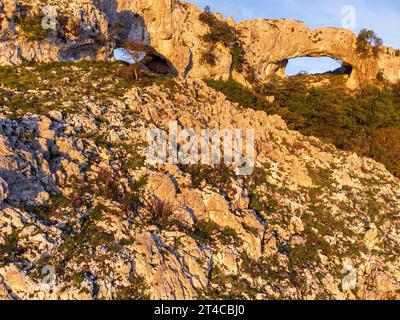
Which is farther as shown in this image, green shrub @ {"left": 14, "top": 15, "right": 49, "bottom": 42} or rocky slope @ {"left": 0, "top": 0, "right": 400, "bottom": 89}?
rocky slope @ {"left": 0, "top": 0, "right": 400, "bottom": 89}

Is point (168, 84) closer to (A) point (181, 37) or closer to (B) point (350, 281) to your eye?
(A) point (181, 37)

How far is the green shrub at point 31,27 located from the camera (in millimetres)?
35406

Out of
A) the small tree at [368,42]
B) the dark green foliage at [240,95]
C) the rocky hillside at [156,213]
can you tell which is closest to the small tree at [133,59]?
the rocky hillside at [156,213]

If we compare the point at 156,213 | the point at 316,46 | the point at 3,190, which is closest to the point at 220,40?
the point at 316,46

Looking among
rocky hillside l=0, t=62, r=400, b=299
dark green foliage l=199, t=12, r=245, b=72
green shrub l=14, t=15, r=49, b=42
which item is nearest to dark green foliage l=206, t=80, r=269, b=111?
dark green foliage l=199, t=12, r=245, b=72

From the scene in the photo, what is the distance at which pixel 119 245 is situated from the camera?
54.7 ft

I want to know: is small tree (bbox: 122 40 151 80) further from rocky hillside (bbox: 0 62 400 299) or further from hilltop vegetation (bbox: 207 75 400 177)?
hilltop vegetation (bbox: 207 75 400 177)

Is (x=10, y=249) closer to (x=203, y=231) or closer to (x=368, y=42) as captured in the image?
(x=203, y=231)

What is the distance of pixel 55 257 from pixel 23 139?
28.4ft

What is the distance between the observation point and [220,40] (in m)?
50.1

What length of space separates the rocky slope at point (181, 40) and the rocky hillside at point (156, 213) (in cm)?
743

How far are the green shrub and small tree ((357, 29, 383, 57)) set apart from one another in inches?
1840

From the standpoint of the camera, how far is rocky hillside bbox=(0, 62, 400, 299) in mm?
15523

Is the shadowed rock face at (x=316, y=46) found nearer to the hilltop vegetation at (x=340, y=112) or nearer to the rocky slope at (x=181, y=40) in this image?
the rocky slope at (x=181, y=40)
